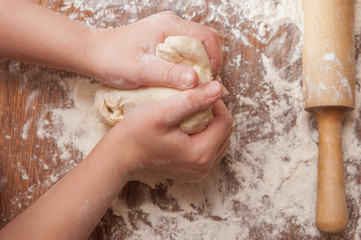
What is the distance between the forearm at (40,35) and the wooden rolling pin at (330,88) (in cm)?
60

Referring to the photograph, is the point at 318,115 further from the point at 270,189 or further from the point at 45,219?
the point at 45,219

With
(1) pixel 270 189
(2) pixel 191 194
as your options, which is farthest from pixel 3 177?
(1) pixel 270 189

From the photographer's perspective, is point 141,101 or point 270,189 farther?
point 270,189

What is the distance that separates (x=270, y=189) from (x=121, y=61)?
54 centimetres

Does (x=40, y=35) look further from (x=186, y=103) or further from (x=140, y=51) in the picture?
(x=186, y=103)

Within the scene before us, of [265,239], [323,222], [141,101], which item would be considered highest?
[141,101]

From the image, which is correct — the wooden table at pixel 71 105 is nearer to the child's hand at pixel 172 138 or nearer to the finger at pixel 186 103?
the child's hand at pixel 172 138

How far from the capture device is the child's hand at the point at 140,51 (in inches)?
33.0

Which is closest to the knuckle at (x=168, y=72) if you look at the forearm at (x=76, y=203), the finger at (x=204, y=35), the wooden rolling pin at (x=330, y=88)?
the finger at (x=204, y=35)

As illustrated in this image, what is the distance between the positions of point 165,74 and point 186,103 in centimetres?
8

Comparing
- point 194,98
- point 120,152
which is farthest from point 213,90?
point 120,152

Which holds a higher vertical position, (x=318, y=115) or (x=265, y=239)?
(x=318, y=115)

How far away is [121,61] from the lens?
2.90 ft

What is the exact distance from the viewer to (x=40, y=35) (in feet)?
3.09
